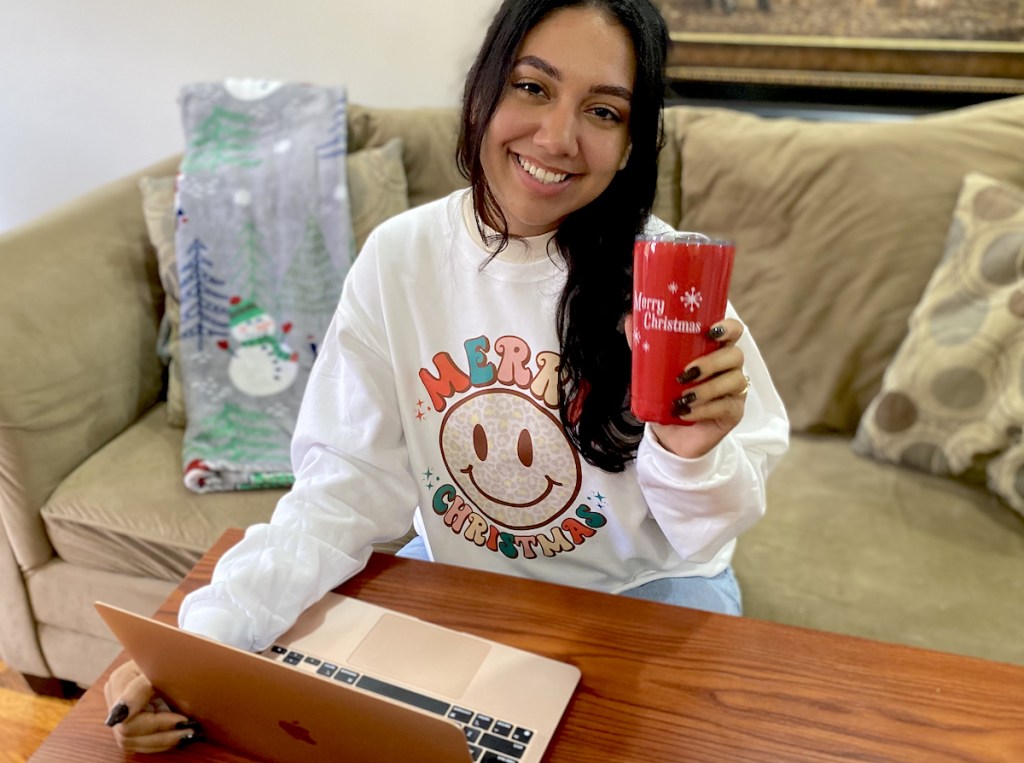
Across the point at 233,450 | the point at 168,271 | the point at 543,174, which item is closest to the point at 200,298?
the point at 168,271

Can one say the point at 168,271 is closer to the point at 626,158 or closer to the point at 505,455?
the point at 505,455

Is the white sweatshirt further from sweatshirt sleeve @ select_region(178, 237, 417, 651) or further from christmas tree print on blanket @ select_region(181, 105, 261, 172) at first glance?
christmas tree print on blanket @ select_region(181, 105, 261, 172)

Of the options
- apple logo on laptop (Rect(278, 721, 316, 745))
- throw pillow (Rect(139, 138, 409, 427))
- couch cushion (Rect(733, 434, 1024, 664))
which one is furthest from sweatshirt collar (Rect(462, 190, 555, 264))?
throw pillow (Rect(139, 138, 409, 427))

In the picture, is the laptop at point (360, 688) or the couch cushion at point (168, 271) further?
the couch cushion at point (168, 271)

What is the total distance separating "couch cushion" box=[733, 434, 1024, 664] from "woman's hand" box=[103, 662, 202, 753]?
2.85 ft

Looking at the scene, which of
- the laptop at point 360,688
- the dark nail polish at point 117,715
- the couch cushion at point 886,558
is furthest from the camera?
the couch cushion at point 886,558

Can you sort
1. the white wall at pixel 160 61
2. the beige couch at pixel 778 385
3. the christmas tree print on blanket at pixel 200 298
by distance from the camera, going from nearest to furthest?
the beige couch at pixel 778 385, the christmas tree print on blanket at pixel 200 298, the white wall at pixel 160 61

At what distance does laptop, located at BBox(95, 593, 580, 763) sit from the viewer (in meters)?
0.62

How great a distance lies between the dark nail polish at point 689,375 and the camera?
680 millimetres

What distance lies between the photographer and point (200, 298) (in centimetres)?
169

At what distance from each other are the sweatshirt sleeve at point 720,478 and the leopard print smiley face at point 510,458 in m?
0.11

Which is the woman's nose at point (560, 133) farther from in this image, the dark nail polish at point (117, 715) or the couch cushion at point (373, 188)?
the couch cushion at point (373, 188)

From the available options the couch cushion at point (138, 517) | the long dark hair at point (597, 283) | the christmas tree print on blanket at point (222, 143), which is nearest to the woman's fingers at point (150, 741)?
the long dark hair at point (597, 283)

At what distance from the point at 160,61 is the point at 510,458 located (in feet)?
6.19
